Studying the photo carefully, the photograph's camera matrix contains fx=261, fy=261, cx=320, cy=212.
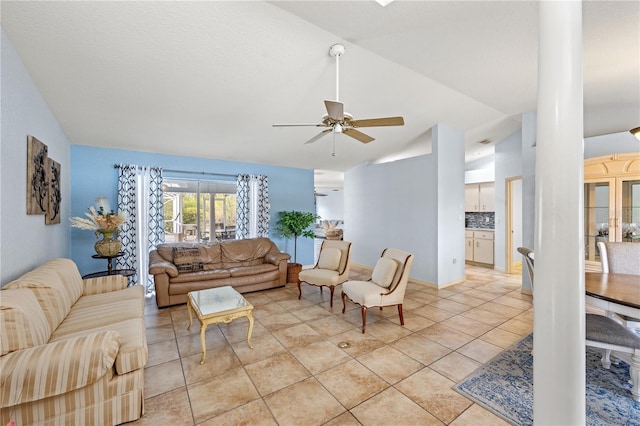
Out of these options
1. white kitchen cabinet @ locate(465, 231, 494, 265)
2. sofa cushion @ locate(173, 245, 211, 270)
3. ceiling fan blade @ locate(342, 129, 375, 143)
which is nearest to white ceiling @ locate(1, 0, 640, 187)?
ceiling fan blade @ locate(342, 129, 375, 143)

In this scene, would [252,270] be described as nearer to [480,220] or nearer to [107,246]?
[107,246]

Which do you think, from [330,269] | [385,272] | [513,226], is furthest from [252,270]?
[513,226]

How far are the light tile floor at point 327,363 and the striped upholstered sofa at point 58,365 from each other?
0.99 ft

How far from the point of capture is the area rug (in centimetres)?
177

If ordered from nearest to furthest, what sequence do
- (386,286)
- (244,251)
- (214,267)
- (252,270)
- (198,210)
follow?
(386,286), (252,270), (214,267), (244,251), (198,210)

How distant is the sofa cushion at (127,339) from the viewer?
178 cm

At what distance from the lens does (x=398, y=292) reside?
3.25 metres

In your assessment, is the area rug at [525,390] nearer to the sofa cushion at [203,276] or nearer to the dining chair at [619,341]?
the dining chair at [619,341]

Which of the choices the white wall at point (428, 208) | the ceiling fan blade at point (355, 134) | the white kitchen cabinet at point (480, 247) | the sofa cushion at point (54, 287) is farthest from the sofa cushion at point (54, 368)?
the white kitchen cabinet at point (480, 247)

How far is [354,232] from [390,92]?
152 inches

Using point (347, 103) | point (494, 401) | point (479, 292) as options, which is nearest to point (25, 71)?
point (347, 103)

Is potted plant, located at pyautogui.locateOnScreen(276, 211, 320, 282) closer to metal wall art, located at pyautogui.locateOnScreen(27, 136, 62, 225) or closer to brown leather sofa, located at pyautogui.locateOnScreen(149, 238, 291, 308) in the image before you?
brown leather sofa, located at pyautogui.locateOnScreen(149, 238, 291, 308)

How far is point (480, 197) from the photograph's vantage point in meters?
6.84

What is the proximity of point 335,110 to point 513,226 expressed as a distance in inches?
225
